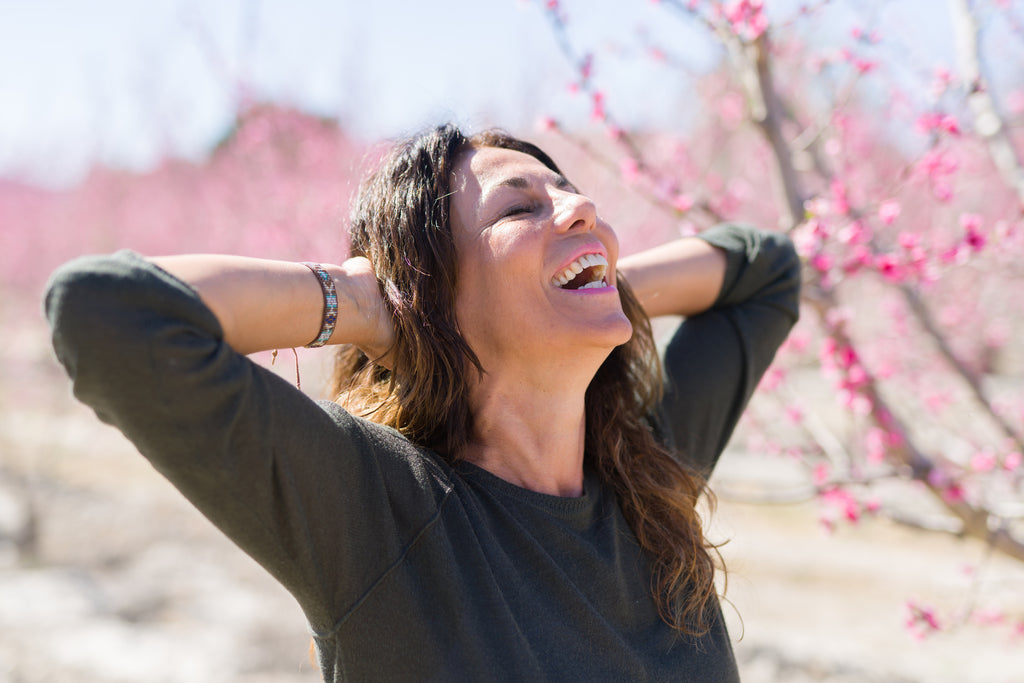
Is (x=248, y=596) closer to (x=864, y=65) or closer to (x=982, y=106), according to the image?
(x=864, y=65)

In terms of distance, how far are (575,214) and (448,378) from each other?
1.21 ft

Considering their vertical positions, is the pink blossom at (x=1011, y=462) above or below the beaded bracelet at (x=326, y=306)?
below

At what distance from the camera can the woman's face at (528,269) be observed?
145cm

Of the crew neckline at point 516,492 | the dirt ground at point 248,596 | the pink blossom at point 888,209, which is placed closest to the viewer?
the crew neckline at point 516,492

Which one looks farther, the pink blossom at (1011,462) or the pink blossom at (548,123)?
the pink blossom at (548,123)

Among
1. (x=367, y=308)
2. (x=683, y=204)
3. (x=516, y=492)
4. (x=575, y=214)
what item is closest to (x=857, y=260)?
(x=683, y=204)

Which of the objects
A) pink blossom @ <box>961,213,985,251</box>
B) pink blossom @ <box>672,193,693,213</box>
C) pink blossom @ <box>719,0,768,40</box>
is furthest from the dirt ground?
pink blossom @ <box>719,0,768,40</box>

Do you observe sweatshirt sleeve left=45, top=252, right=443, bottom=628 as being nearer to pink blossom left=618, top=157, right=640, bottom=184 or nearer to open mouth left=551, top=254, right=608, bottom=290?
open mouth left=551, top=254, right=608, bottom=290

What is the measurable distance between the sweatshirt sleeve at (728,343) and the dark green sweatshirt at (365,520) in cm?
36

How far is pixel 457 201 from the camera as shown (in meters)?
1.55

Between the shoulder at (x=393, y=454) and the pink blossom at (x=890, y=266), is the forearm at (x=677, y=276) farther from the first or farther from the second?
the shoulder at (x=393, y=454)

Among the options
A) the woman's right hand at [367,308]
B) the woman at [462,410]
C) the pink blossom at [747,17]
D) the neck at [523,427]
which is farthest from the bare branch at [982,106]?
the woman's right hand at [367,308]

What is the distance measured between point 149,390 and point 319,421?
0.23 meters

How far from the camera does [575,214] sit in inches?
58.5
